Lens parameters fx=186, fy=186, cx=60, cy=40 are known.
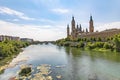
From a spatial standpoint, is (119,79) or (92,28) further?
(92,28)

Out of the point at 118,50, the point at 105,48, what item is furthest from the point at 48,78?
the point at 105,48

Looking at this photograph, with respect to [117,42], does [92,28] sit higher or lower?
higher

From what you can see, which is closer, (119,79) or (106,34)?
(119,79)

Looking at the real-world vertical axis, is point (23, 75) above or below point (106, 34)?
below

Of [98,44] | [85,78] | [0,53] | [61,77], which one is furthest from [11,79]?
[98,44]

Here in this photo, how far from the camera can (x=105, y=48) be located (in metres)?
86.4

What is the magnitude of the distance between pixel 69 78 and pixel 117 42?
49.1 m

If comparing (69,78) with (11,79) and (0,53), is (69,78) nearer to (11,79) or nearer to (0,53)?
(11,79)

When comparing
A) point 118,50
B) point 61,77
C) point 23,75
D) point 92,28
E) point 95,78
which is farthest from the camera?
point 92,28

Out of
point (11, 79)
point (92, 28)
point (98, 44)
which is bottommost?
point (11, 79)

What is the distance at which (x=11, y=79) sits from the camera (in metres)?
32.6

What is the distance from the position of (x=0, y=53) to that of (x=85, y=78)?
3970 centimetres

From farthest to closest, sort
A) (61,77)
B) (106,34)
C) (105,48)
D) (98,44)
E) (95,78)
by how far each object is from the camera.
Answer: (106,34) → (98,44) → (105,48) → (61,77) → (95,78)

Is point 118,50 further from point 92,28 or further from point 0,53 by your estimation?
point 92,28
